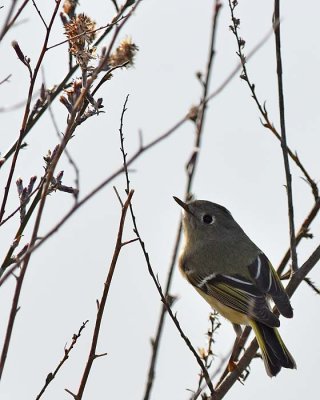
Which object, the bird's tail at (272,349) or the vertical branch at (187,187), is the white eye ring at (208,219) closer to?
the bird's tail at (272,349)

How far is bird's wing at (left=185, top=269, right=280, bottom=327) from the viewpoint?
3915 millimetres

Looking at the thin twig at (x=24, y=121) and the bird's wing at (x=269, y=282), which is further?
the bird's wing at (x=269, y=282)

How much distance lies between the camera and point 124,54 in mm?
2658

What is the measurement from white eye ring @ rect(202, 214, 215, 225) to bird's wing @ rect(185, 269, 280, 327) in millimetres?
415

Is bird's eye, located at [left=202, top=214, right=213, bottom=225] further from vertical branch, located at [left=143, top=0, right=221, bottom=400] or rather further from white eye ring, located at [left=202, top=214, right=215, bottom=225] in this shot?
vertical branch, located at [left=143, top=0, right=221, bottom=400]

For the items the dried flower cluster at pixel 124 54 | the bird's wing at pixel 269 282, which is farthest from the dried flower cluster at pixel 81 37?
the bird's wing at pixel 269 282

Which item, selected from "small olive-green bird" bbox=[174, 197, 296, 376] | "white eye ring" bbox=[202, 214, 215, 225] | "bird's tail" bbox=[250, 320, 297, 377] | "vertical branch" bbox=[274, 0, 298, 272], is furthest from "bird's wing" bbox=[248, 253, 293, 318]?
"vertical branch" bbox=[274, 0, 298, 272]

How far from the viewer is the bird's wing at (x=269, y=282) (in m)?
3.72

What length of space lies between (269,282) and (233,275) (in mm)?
332

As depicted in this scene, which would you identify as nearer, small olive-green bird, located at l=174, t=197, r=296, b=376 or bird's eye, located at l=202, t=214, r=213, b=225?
small olive-green bird, located at l=174, t=197, r=296, b=376

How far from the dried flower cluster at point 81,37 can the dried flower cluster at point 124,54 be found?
11 centimetres

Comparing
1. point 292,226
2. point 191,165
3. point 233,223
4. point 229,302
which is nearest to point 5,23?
point 191,165

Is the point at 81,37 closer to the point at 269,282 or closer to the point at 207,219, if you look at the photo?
the point at 269,282

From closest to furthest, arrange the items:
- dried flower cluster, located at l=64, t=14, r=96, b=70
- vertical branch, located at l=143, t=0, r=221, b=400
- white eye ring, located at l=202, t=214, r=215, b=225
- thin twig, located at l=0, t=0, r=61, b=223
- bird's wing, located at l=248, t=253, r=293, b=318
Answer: vertical branch, located at l=143, t=0, r=221, b=400 → thin twig, located at l=0, t=0, r=61, b=223 → dried flower cluster, located at l=64, t=14, r=96, b=70 → bird's wing, located at l=248, t=253, r=293, b=318 → white eye ring, located at l=202, t=214, r=215, b=225
